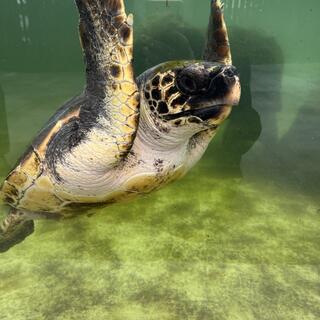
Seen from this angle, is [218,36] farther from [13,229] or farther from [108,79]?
[13,229]

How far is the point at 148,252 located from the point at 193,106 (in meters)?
1.45

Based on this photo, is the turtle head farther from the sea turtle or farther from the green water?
the green water

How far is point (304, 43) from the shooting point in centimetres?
1340

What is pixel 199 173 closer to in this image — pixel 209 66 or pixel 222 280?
pixel 222 280

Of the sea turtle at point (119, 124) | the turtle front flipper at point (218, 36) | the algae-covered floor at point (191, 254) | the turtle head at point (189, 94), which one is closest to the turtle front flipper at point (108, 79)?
the sea turtle at point (119, 124)

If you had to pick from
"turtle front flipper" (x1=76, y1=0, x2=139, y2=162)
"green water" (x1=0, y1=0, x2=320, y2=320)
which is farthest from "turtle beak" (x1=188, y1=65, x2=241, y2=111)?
"green water" (x1=0, y1=0, x2=320, y2=320)

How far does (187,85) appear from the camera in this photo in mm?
1508

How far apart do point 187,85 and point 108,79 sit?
0.34 m

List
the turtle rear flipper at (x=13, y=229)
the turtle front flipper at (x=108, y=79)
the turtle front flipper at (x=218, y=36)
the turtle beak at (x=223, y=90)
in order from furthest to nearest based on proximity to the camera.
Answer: the turtle rear flipper at (x=13, y=229) < the turtle front flipper at (x=218, y=36) < the turtle beak at (x=223, y=90) < the turtle front flipper at (x=108, y=79)

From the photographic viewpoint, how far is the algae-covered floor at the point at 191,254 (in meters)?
2.12

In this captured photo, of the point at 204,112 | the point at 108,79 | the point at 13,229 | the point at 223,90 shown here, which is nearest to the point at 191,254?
the point at 13,229

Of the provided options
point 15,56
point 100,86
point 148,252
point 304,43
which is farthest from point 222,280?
point 304,43

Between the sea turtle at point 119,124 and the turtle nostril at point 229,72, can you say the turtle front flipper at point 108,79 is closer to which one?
the sea turtle at point 119,124

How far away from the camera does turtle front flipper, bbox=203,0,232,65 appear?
2.07 m
